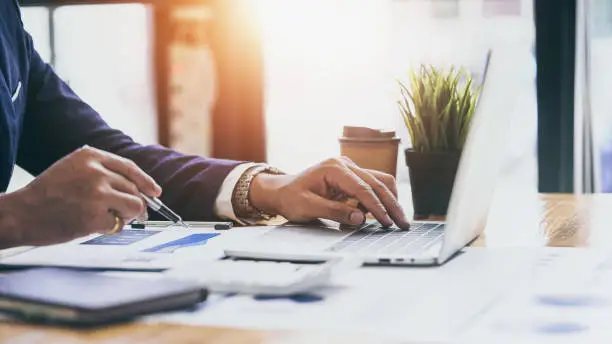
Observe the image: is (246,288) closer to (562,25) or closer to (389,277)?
(389,277)

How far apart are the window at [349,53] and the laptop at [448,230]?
1631mm

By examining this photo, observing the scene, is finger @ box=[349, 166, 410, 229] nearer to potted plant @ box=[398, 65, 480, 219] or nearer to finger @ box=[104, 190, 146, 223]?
potted plant @ box=[398, 65, 480, 219]

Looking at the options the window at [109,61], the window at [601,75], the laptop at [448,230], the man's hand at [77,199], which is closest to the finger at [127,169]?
the man's hand at [77,199]

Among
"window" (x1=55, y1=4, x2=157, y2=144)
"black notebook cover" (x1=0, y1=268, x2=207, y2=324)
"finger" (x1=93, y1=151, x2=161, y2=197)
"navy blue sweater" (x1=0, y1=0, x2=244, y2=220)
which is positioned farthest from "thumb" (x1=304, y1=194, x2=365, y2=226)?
"window" (x1=55, y1=4, x2=157, y2=144)

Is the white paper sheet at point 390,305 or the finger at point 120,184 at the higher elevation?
the finger at point 120,184

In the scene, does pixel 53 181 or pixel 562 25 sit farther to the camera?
pixel 562 25

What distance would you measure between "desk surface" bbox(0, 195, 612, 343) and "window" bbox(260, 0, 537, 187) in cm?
117

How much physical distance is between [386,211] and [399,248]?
0.18 m

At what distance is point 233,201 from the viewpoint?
140 centimetres

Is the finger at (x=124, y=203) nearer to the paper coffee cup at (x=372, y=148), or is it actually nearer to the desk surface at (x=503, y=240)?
the desk surface at (x=503, y=240)

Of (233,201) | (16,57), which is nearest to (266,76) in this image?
(16,57)

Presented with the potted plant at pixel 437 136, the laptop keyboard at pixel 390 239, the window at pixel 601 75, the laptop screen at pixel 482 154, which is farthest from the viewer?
the window at pixel 601 75

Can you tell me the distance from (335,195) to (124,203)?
16.7 inches

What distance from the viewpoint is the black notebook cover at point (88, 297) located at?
2.39 feet
